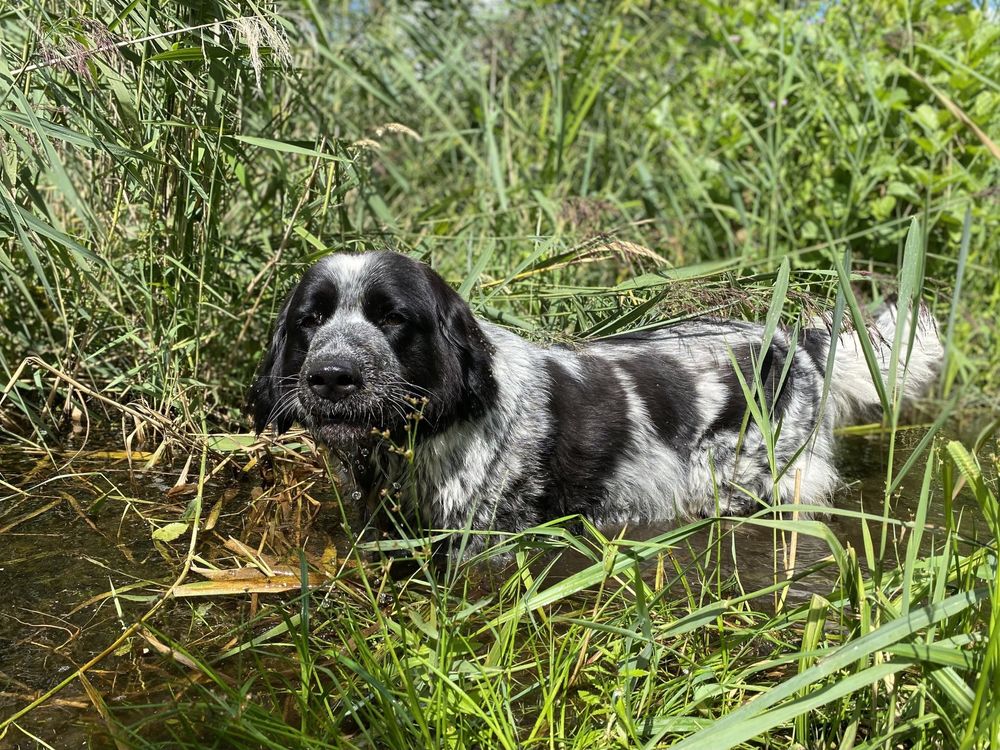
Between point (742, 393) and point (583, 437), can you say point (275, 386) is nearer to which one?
point (583, 437)

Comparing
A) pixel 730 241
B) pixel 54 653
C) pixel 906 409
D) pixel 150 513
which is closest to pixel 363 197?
pixel 150 513

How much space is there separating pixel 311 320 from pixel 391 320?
0.26 m

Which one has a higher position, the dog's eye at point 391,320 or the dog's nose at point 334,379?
the dog's eye at point 391,320

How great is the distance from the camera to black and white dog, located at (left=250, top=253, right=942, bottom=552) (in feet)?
9.84

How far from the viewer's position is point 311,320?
10.3 feet

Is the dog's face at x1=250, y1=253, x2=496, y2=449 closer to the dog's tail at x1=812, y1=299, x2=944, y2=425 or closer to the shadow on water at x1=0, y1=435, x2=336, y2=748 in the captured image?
the shadow on water at x1=0, y1=435, x2=336, y2=748

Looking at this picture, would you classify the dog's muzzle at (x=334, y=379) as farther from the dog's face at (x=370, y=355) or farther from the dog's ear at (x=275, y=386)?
the dog's ear at (x=275, y=386)

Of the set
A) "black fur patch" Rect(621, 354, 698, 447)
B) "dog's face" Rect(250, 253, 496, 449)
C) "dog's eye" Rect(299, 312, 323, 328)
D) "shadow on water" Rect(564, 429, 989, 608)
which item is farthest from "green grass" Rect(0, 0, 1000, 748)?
"dog's eye" Rect(299, 312, 323, 328)

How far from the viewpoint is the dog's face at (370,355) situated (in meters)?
2.90

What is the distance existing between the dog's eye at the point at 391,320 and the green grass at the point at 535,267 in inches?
27.6

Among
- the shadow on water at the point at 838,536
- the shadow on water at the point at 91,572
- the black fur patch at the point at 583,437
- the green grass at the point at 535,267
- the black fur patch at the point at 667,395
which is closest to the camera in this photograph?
the green grass at the point at 535,267

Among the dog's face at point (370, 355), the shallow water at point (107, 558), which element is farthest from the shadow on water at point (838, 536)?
the dog's face at point (370, 355)

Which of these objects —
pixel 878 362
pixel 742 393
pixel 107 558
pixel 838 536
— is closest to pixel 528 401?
pixel 742 393

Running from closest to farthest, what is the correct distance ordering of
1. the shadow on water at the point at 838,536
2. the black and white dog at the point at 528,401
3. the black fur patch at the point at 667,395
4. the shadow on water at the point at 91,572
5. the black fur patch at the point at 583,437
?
the shadow on water at the point at 91,572, the shadow on water at the point at 838,536, the black and white dog at the point at 528,401, the black fur patch at the point at 583,437, the black fur patch at the point at 667,395
